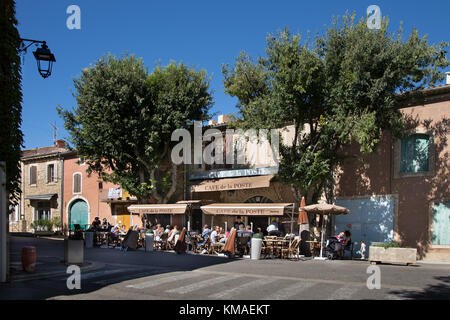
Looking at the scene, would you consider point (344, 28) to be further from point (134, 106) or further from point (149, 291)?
point (149, 291)

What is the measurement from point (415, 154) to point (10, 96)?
1576 cm

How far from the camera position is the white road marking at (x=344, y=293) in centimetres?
852

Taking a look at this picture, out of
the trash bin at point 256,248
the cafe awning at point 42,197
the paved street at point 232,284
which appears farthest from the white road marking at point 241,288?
the cafe awning at point 42,197

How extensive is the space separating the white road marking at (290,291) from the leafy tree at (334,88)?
8255mm

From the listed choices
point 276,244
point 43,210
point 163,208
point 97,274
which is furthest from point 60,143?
point 97,274

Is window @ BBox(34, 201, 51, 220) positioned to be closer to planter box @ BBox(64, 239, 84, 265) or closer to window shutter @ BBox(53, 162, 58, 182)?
window shutter @ BBox(53, 162, 58, 182)

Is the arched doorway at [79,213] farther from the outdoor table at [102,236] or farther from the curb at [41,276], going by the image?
the curb at [41,276]

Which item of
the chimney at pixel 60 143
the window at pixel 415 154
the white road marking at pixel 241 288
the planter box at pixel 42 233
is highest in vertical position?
the chimney at pixel 60 143

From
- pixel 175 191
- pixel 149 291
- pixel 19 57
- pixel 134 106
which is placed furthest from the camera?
pixel 175 191

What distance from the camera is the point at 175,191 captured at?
2588 centimetres

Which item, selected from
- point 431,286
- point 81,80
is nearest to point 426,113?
point 431,286

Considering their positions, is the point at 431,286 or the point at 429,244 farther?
the point at 429,244
